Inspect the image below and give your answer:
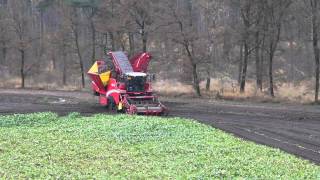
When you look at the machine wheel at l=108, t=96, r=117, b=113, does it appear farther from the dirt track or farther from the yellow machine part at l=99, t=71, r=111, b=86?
the yellow machine part at l=99, t=71, r=111, b=86

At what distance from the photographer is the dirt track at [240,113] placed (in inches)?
896

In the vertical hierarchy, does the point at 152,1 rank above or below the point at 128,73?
above

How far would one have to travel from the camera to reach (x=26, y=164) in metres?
16.6

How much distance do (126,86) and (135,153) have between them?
13861mm

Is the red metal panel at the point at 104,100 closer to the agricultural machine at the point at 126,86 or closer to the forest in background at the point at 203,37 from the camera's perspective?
the agricultural machine at the point at 126,86

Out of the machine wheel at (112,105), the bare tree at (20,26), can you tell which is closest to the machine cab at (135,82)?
the machine wheel at (112,105)

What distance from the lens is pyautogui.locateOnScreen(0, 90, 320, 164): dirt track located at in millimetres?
22766

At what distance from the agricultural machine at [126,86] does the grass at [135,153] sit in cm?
397

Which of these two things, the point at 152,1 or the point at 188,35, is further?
the point at 152,1

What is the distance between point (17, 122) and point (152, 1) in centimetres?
2075

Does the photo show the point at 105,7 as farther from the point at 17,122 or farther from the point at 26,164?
the point at 26,164

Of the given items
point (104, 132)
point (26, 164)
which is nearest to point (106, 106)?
point (104, 132)

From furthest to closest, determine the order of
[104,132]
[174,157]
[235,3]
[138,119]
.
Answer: [235,3]
[138,119]
[104,132]
[174,157]

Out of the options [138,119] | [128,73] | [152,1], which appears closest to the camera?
[138,119]
